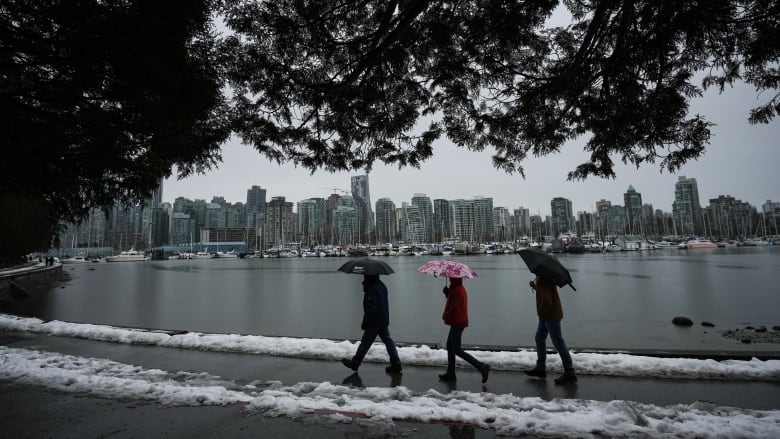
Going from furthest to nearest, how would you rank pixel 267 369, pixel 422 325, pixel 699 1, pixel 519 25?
pixel 422 325, pixel 267 369, pixel 519 25, pixel 699 1

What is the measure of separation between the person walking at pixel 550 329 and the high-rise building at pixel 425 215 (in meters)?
145

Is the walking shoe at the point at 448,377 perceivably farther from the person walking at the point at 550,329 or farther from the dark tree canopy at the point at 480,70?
the dark tree canopy at the point at 480,70

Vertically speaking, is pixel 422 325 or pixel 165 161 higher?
pixel 165 161

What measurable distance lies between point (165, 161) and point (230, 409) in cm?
294

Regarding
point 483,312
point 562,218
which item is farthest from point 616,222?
point 483,312

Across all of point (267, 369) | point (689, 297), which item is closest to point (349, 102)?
point (267, 369)

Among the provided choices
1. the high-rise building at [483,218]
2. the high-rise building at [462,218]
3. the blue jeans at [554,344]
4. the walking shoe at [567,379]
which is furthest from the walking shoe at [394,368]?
the high-rise building at [462,218]

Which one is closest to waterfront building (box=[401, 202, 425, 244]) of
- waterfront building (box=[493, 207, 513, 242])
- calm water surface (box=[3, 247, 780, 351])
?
waterfront building (box=[493, 207, 513, 242])

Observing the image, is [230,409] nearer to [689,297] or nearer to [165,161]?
[165,161]

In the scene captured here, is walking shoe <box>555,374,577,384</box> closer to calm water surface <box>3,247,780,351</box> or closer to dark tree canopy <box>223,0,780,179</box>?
dark tree canopy <box>223,0,780,179</box>

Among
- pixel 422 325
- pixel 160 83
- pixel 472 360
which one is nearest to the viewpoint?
pixel 160 83

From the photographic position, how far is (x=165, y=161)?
433 centimetres

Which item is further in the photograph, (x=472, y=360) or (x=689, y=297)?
(x=689, y=297)

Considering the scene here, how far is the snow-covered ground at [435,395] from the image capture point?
3.69 metres
